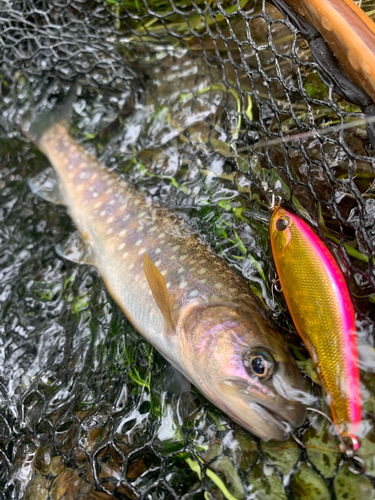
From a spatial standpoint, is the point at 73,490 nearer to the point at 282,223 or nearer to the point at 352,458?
the point at 352,458

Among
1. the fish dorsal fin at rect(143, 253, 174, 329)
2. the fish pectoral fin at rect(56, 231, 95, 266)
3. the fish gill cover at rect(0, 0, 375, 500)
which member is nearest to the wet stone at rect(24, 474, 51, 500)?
the fish gill cover at rect(0, 0, 375, 500)

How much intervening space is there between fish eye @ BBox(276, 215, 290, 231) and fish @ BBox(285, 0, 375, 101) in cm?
58

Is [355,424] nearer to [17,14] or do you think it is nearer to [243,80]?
[243,80]

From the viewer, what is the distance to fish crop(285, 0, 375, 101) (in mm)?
1381

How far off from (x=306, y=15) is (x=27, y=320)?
2383 millimetres

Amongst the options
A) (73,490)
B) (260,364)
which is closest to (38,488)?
(73,490)

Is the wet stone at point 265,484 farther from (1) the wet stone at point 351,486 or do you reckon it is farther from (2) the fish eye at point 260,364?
(2) the fish eye at point 260,364

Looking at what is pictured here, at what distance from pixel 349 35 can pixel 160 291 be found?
1380mm

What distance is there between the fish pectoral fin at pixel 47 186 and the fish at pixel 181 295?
0.07 metres

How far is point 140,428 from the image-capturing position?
187 cm

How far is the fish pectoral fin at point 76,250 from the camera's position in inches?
100.0

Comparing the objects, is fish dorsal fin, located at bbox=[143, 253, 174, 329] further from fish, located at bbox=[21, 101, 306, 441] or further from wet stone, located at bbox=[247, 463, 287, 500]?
wet stone, located at bbox=[247, 463, 287, 500]

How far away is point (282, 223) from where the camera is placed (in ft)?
5.47

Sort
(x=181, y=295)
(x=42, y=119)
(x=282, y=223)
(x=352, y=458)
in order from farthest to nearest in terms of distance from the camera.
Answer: (x=42, y=119) < (x=181, y=295) < (x=282, y=223) < (x=352, y=458)
